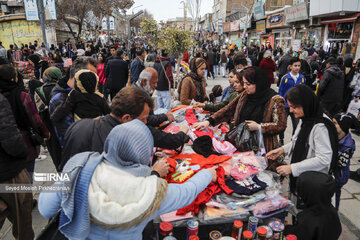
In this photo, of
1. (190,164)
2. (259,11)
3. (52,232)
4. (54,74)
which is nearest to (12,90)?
(54,74)

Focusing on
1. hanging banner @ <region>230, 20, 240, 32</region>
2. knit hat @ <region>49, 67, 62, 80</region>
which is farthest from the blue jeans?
hanging banner @ <region>230, 20, 240, 32</region>

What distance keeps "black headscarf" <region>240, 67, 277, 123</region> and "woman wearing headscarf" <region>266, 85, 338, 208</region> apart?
58 centimetres

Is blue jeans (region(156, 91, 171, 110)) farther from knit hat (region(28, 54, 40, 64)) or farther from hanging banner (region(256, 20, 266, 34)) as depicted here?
hanging banner (region(256, 20, 266, 34))

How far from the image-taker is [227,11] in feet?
154

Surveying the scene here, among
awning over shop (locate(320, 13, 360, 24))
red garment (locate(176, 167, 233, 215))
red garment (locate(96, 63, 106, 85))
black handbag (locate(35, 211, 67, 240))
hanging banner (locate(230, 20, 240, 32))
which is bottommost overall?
red garment (locate(176, 167, 233, 215))

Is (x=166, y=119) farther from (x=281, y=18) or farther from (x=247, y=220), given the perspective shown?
(x=281, y=18)

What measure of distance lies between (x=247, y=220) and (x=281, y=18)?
25.0 metres

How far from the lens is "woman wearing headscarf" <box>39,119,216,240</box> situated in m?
1.19

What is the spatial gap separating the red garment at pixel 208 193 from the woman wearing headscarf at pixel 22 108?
192 cm

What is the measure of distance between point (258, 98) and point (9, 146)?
2.70 meters

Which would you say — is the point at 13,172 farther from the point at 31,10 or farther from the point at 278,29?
the point at 278,29

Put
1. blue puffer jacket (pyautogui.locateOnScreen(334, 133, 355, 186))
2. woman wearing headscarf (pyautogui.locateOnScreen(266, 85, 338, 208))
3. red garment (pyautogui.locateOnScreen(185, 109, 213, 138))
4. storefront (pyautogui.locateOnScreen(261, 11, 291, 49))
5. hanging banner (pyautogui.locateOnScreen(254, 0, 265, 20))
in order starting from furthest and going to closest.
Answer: hanging banner (pyautogui.locateOnScreen(254, 0, 265, 20)) → storefront (pyautogui.locateOnScreen(261, 11, 291, 49)) → red garment (pyautogui.locateOnScreen(185, 109, 213, 138)) → blue puffer jacket (pyautogui.locateOnScreen(334, 133, 355, 186)) → woman wearing headscarf (pyautogui.locateOnScreen(266, 85, 338, 208))

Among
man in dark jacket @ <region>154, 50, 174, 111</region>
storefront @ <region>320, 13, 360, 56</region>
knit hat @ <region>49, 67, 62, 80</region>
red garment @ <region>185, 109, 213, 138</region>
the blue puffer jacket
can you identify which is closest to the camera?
the blue puffer jacket

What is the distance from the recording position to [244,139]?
9.31ft
